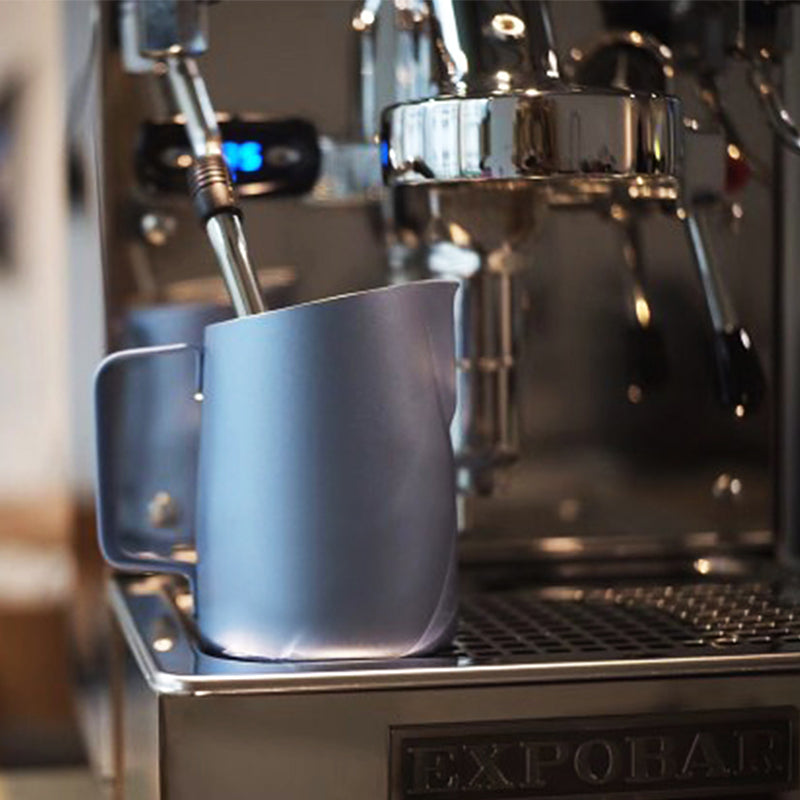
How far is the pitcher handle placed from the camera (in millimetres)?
644

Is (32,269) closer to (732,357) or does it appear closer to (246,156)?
(246,156)

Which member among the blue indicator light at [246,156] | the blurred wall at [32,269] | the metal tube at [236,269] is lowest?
the blurred wall at [32,269]

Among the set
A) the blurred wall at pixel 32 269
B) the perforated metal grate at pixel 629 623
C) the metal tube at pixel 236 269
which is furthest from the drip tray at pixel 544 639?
the blurred wall at pixel 32 269

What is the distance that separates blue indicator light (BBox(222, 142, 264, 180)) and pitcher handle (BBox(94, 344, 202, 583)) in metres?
0.15

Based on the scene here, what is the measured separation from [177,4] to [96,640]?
11.0 inches

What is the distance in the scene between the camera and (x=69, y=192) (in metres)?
0.89

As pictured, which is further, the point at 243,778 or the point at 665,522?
the point at 665,522

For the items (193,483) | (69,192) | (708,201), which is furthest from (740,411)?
(69,192)

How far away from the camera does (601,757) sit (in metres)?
0.62

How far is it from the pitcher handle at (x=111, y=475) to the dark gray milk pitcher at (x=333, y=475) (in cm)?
1

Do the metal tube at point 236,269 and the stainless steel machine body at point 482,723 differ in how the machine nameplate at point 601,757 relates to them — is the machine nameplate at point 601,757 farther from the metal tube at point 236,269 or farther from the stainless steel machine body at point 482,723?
the metal tube at point 236,269

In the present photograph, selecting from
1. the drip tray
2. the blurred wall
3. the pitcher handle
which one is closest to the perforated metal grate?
the drip tray

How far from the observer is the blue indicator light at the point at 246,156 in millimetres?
782

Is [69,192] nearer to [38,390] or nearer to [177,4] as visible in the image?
[177,4]
